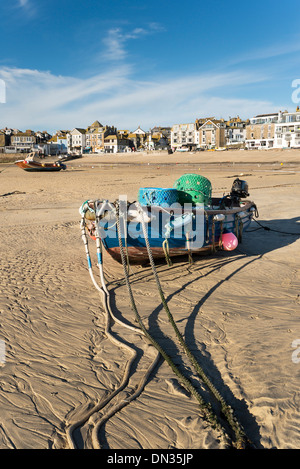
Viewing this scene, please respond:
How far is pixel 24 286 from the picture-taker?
667 centimetres

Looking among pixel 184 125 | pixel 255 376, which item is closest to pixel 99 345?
pixel 255 376

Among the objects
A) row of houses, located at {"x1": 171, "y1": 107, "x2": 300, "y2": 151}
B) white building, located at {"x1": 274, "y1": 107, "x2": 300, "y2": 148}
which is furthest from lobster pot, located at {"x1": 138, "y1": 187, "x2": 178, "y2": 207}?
white building, located at {"x1": 274, "y1": 107, "x2": 300, "y2": 148}

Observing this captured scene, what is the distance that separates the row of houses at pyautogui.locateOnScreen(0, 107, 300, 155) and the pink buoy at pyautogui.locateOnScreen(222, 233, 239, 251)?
7301cm

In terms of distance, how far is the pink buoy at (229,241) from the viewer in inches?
325

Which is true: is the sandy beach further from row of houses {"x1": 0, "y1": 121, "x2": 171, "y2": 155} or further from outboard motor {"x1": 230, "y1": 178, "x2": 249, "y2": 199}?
row of houses {"x1": 0, "y1": 121, "x2": 171, "y2": 155}

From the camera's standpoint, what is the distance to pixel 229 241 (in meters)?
8.32

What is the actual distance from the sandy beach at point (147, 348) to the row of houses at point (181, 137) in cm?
7488

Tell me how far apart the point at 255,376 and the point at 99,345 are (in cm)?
202

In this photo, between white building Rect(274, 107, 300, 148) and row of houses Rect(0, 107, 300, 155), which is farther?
row of houses Rect(0, 107, 300, 155)

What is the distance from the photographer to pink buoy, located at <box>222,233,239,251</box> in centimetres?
825

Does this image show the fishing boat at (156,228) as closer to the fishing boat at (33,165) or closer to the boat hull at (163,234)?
the boat hull at (163,234)

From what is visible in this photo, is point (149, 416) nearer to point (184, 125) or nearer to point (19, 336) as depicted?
point (19, 336)
